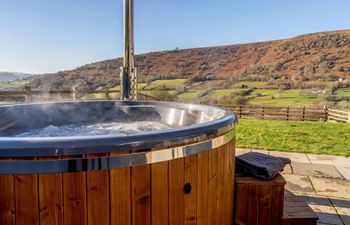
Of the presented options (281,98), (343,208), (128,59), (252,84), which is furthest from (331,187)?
(252,84)

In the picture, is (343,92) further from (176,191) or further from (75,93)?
(176,191)

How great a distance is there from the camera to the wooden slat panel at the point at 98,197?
102cm

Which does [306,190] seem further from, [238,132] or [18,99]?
[18,99]

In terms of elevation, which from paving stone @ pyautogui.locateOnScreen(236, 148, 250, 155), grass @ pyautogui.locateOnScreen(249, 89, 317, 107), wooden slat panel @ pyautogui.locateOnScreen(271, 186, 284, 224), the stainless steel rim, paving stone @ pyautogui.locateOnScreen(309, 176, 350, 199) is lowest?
paving stone @ pyautogui.locateOnScreen(309, 176, 350, 199)

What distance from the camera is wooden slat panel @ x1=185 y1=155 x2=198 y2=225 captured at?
47.6 inches

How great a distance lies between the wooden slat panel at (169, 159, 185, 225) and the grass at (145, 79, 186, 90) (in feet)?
22.4

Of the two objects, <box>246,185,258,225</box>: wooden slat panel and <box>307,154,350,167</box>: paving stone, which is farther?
<box>307,154,350,167</box>: paving stone

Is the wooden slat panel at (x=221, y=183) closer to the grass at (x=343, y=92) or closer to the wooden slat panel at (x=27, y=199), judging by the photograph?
the wooden slat panel at (x=27, y=199)

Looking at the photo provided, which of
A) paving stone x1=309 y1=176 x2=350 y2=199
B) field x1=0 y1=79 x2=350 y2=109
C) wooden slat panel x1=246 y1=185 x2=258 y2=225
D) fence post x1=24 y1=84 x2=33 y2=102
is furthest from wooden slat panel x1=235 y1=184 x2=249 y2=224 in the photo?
field x1=0 y1=79 x2=350 y2=109

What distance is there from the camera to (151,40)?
238 inches

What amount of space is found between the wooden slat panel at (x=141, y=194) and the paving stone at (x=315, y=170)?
2.49m

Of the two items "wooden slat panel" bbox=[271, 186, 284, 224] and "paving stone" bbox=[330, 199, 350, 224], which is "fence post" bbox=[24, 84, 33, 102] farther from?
"paving stone" bbox=[330, 199, 350, 224]

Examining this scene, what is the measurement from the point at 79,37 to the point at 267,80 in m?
8.99

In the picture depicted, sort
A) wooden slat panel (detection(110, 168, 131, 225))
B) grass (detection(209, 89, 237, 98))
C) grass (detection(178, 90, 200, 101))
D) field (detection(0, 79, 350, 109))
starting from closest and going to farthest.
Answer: wooden slat panel (detection(110, 168, 131, 225)) < grass (detection(178, 90, 200, 101)) < field (detection(0, 79, 350, 109)) < grass (detection(209, 89, 237, 98))
